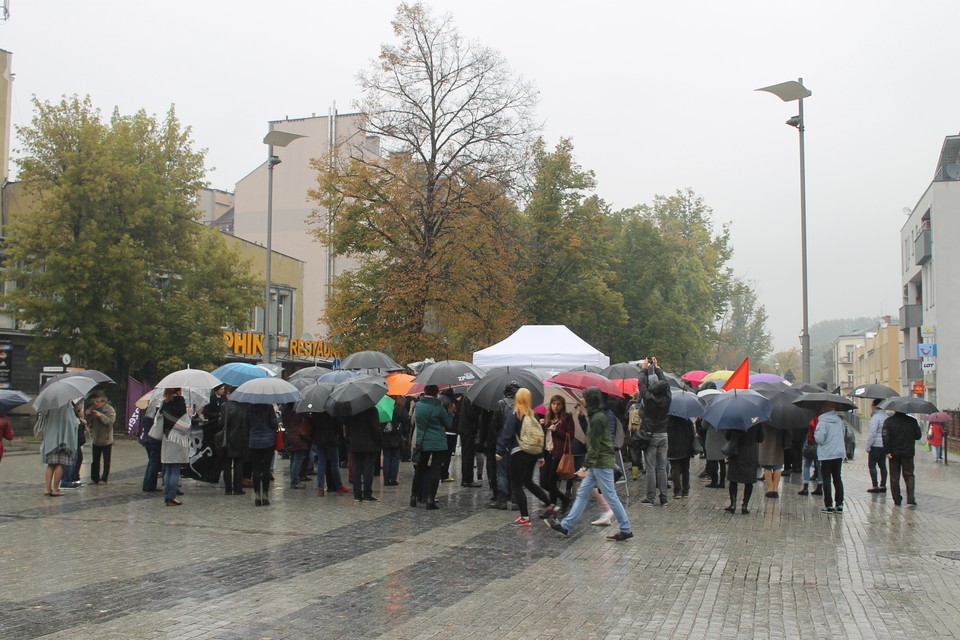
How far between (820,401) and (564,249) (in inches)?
1279

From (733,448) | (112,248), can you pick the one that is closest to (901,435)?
(733,448)

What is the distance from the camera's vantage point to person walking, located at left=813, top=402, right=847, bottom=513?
13.6 m

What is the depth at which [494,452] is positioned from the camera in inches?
577

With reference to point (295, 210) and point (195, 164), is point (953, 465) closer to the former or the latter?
point (195, 164)

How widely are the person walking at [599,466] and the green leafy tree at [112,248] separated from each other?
24.8 meters

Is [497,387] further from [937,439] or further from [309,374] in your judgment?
[937,439]

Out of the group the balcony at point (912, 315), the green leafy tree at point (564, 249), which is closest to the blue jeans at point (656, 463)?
the green leafy tree at point (564, 249)

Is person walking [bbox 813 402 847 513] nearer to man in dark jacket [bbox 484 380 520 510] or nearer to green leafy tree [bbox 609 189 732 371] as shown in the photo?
man in dark jacket [bbox 484 380 520 510]

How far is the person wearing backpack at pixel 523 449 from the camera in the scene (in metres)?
11.7

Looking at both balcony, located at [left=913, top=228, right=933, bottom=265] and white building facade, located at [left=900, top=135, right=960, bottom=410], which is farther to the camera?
balcony, located at [left=913, top=228, right=933, bottom=265]

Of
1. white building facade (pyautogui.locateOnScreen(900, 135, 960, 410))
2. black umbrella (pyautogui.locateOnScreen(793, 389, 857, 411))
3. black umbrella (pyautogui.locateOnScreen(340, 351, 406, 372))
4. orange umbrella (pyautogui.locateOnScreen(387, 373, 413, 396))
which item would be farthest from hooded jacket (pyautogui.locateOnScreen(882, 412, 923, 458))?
white building facade (pyautogui.locateOnScreen(900, 135, 960, 410))

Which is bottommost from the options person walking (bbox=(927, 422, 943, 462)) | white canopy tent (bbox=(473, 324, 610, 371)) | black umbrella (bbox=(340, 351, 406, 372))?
person walking (bbox=(927, 422, 943, 462))

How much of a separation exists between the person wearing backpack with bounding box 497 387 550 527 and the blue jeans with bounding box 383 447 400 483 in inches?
162

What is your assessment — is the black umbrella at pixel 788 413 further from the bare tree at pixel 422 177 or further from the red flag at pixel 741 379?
the bare tree at pixel 422 177
